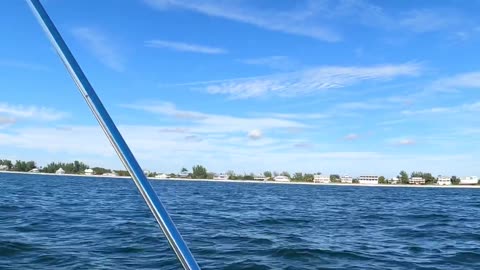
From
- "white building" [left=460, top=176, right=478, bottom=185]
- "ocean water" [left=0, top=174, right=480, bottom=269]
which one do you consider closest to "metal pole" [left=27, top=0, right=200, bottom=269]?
"ocean water" [left=0, top=174, right=480, bottom=269]

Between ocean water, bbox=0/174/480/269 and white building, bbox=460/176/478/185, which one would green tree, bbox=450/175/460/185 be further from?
ocean water, bbox=0/174/480/269

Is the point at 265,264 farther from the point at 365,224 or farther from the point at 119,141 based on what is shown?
the point at 365,224

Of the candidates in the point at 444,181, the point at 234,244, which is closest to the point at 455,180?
the point at 444,181

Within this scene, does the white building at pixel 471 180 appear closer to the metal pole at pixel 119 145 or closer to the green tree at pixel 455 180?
the green tree at pixel 455 180

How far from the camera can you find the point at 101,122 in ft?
6.75

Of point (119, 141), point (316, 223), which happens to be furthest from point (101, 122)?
point (316, 223)

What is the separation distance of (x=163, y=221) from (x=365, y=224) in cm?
2074

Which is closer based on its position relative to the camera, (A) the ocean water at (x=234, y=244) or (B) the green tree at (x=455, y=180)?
(A) the ocean water at (x=234, y=244)

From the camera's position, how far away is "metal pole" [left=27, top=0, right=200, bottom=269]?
203cm

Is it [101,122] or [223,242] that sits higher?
[101,122]

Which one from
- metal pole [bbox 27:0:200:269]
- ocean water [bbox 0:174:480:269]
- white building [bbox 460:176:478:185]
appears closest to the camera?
metal pole [bbox 27:0:200:269]

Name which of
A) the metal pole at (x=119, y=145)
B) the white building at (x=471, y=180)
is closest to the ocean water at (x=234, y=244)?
the metal pole at (x=119, y=145)

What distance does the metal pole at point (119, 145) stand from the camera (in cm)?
203

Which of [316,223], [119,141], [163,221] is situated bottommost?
[316,223]
